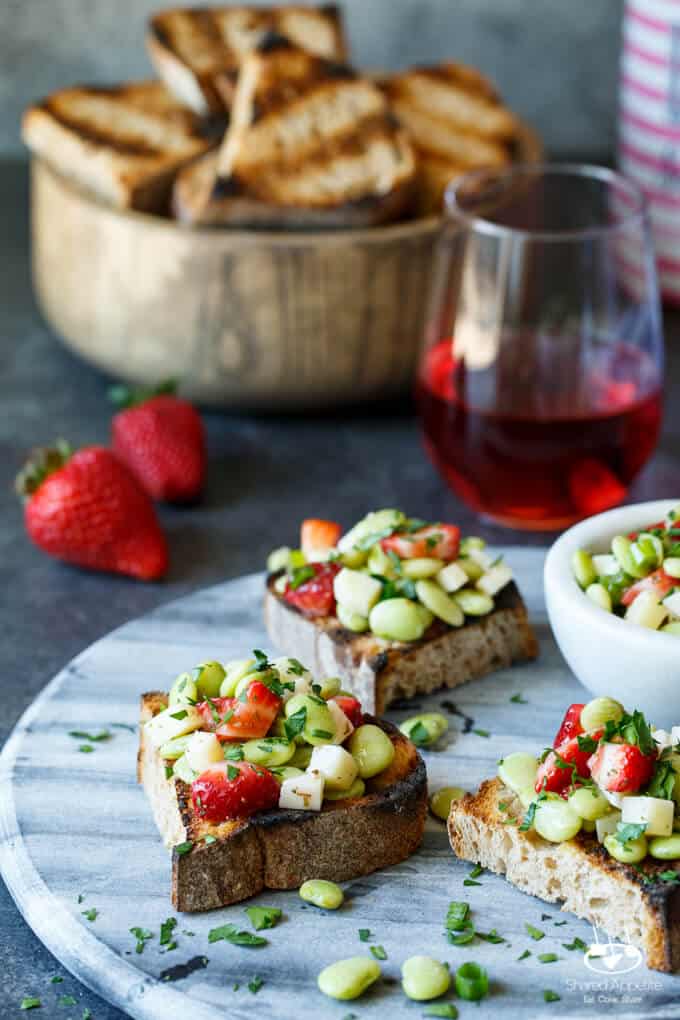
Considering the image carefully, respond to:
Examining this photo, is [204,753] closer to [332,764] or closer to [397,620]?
[332,764]

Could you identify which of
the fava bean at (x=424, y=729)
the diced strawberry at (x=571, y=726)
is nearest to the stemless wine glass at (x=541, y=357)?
the fava bean at (x=424, y=729)

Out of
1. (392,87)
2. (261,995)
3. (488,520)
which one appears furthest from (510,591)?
(392,87)

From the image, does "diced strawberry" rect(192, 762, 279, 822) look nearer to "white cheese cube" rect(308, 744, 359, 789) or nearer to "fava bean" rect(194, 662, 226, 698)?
"white cheese cube" rect(308, 744, 359, 789)

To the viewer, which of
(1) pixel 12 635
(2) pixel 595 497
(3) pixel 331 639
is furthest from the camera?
(2) pixel 595 497

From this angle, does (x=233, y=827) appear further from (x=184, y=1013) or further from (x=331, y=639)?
(x=331, y=639)

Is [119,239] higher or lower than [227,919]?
higher

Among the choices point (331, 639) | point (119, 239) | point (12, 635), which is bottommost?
point (12, 635)

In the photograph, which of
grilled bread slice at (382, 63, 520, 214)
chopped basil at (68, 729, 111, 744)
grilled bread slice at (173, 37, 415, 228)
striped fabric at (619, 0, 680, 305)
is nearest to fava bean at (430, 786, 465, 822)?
chopped basil at (68, 729, 111, 744)
